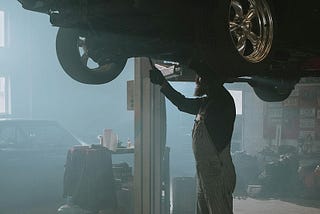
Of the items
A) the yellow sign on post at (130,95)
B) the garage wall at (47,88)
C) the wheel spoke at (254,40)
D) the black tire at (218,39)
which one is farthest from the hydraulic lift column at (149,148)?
the garage wall at (47,88)

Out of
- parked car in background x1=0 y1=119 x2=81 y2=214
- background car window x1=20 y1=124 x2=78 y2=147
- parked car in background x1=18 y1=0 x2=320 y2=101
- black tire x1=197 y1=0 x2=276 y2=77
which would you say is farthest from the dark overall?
background car window x1=20 y1=124 x2=78 y2=147

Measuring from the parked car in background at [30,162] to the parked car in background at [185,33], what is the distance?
3288mm

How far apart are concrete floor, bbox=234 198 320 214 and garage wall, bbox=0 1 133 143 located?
2632mm

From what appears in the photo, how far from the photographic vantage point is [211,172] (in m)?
2.62

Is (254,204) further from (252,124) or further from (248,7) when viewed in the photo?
(248,7)

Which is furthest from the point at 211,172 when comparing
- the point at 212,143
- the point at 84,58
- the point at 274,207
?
the point at 274,207

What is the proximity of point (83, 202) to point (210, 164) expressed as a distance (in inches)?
96.4

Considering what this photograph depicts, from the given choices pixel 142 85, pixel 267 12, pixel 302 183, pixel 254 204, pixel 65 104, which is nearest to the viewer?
pixel 267 12

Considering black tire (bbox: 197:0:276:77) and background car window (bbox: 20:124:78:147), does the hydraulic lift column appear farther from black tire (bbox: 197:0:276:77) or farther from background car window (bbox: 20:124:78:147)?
black tire (bbox: 197:0:276:77)

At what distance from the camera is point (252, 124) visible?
751cm

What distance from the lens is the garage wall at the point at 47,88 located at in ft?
25.7

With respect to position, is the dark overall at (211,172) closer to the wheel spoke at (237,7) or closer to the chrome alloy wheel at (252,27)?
the chrome alloy wheel at (252,27)

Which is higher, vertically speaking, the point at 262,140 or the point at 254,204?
the point at 262,140

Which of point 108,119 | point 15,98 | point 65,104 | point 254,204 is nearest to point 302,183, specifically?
point 254,204
